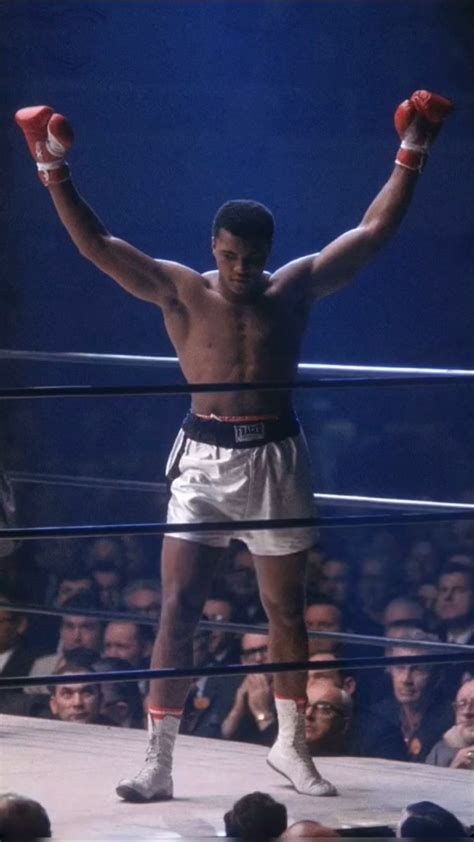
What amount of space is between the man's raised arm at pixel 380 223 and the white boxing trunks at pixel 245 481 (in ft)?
0.61

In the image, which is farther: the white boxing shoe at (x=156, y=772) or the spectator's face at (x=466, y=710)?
the spectator's face at (x=466, y=710)

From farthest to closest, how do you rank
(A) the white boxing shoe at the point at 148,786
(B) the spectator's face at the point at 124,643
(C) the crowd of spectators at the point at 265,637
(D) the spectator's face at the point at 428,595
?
(D) the spectator's face at the point at 428,595
(B) the spectator's face at the point at 124,643
(C) the crowd of spectators at the point at 265,637
(A) the white boxing shoe at the point at 148,786

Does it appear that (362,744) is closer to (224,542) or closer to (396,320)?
(224,542)

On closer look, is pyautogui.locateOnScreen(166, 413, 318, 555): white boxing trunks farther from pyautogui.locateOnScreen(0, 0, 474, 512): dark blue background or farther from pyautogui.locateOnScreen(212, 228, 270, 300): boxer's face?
pyautogui.locateOnScreen(0, 0, 474, 512): dark blue background

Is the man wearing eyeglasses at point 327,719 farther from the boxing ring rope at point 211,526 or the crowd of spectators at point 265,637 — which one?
the boxing ring rope at point 211,526

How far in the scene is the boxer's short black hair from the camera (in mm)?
1769

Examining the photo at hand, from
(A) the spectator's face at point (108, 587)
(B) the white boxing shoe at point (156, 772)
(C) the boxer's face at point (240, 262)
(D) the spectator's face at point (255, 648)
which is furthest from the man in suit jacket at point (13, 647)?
(C) the boxer's face at point (240, 262)

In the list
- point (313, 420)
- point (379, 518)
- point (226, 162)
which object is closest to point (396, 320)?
point (313, 420)

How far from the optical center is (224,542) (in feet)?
5.90

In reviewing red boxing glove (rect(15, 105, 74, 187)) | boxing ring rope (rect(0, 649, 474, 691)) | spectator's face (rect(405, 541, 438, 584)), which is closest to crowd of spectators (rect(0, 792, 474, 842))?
boxing ring rope (rect(0, 649, 474, 691))

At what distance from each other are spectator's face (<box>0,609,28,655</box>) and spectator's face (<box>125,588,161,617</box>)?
0.95ft

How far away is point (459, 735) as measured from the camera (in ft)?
7.68

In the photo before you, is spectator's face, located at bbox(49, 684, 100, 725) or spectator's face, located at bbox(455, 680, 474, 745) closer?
spectator's face, located at bbox(455, 680, 474, 745)

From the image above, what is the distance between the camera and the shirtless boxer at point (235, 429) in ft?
5.82
